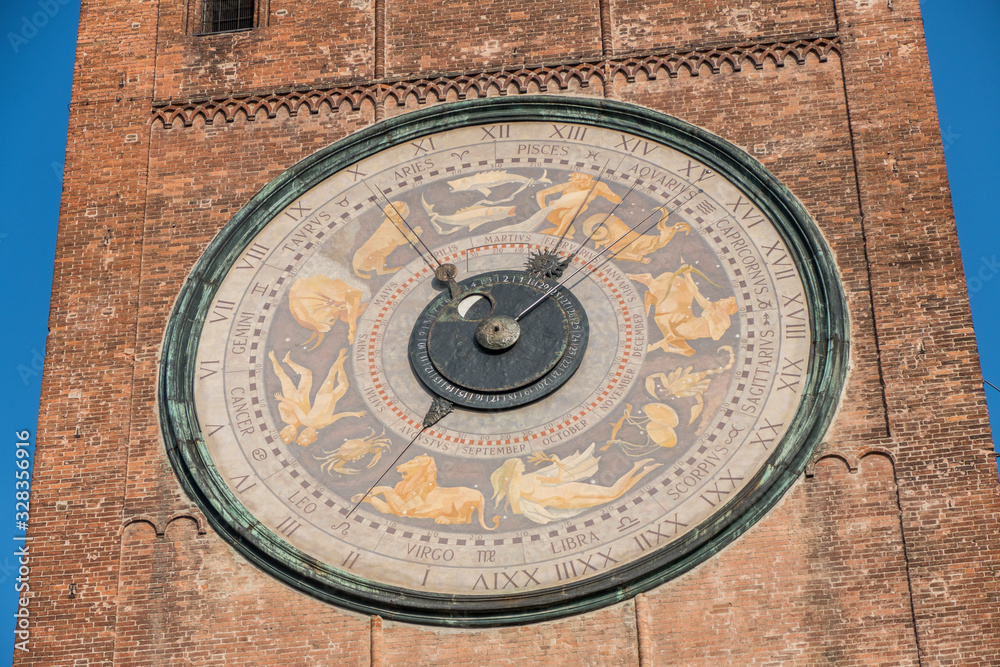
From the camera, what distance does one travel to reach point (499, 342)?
1839 cm

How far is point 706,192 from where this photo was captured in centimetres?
1908

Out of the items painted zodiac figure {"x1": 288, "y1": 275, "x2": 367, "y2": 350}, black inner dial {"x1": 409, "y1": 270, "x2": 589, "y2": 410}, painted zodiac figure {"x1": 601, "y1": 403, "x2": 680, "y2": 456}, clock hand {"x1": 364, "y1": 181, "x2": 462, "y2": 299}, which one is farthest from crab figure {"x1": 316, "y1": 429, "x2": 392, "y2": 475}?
painted zodiac figure {"x1": 601, "y1": 403, "x2": 680, "y2": 456}

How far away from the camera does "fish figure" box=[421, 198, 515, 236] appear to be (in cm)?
1933

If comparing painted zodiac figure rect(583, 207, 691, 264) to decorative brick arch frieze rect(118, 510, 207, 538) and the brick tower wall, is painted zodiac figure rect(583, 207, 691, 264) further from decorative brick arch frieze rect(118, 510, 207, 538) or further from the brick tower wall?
decorative brick arch frieze rect(118, 510, 207, 538)

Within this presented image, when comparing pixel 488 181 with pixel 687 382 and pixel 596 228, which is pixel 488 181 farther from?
pixel 687 382

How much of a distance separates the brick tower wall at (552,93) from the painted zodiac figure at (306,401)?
120 cm

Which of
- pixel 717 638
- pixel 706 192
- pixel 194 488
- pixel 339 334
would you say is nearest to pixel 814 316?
pixel 706 192

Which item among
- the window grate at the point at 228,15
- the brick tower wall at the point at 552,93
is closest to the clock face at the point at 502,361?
the brick tower wall at the point at 552,93

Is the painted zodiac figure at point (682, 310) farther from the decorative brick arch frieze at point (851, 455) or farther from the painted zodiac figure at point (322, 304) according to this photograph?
the painted zodiac figure at point (322, 304)

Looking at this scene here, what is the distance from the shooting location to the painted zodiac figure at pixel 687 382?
709 inches

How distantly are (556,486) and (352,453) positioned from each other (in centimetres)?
195

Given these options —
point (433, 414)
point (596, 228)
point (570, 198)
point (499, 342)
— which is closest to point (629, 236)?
point (596, 228)

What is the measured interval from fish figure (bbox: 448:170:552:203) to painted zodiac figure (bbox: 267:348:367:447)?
208 centimetres

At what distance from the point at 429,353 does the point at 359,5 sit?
171 inches
